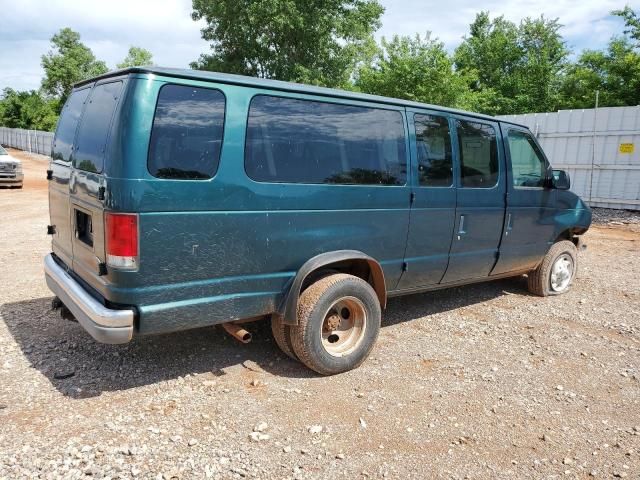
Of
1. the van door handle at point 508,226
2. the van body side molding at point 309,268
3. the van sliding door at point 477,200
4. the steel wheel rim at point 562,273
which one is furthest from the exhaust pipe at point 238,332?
the steel wheel rim at point 562,273

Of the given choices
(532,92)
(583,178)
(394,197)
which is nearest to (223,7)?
(532,92)

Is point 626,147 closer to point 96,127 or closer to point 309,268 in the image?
point 309,268

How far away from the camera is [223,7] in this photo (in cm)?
2519

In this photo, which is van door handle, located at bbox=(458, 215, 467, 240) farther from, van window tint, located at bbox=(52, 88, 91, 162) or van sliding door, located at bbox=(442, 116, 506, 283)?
van window tint, located at bbox=(52, 88, 91, 162)

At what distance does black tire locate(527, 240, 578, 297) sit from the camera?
6035 mm

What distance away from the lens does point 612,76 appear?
18625mm

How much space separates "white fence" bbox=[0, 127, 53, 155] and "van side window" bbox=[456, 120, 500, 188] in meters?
35.4

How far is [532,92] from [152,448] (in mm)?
29217

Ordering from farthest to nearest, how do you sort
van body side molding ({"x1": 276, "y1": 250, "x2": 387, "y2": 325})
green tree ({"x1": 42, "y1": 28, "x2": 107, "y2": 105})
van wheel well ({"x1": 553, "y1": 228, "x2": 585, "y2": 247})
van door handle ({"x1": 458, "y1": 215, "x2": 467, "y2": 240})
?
green tree ({"x1": 42, "y1": 28, "x2": 107, "y2": 105}) < van wheel well ({"x1": 553, "y1": 228, "x2": 585, "y2": 247}) < van door handle ({"x1": 458, "y1": 215, "x2": 467, "y2": 240}) < van body side molding ({"x1": 276, "y1": 250, "x2": 387, "y2": 325})

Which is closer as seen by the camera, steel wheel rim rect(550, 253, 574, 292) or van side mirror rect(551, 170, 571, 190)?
van side mirror rect(551, 170, 571, 190)

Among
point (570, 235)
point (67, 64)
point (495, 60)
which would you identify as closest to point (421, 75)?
point (570, 235)

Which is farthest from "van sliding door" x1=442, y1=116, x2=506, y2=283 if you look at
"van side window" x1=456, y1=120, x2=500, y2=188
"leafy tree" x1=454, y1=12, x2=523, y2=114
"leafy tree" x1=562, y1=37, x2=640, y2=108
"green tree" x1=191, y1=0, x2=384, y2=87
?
"leafy tree" x1=454, y1=12, x2=523, y2=114

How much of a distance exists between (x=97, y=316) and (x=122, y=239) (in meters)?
0.53

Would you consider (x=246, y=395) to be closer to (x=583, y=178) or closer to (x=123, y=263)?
(x=123, y=263)
